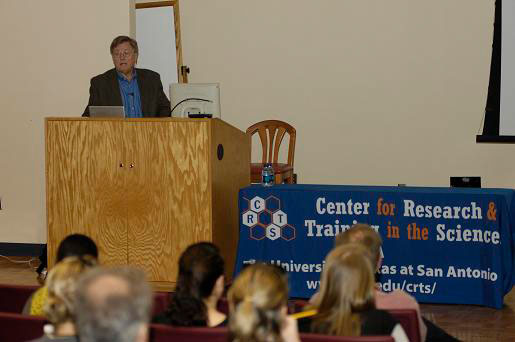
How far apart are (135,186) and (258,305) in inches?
109

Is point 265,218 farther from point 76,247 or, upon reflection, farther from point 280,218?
point 76,247

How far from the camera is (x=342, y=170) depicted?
7660 mm

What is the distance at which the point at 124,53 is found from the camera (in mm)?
5262

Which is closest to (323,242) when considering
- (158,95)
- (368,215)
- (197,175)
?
(368,215)

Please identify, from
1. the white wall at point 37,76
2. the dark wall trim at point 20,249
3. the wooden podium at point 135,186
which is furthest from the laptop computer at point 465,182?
the dark wall trim at point 20,249

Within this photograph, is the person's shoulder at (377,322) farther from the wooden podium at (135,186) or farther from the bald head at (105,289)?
the wooden podium at (135,186)

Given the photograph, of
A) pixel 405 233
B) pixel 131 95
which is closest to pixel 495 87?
pixel 405 233

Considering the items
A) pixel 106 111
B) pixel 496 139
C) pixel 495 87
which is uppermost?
pixel 495 87

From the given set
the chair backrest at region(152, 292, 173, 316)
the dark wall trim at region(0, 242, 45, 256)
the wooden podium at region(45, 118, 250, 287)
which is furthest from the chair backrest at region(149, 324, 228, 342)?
the dark wall trim at region(0, 242, 45, 256)

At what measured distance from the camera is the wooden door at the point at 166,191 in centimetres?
450

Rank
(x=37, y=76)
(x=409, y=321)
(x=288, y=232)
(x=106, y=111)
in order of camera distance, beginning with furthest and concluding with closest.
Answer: (x=37, y=76) < (x=288, y=232) < (x=106, y=111) < (x=409, y=321)

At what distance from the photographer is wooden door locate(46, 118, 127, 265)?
4543mm

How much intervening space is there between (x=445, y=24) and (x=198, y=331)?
19.1ft

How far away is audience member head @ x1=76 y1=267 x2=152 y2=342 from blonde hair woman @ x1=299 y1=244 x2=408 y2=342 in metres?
0.84
